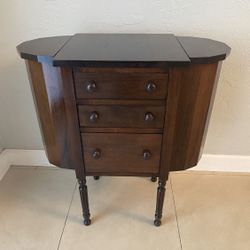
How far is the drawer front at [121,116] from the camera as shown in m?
0.91

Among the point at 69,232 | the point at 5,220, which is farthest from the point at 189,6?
the point at 5,220

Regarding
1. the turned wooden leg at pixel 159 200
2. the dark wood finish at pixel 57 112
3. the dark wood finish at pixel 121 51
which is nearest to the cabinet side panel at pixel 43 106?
the dark wood finish at pixel 57 112

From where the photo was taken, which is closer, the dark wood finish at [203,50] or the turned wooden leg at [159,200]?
the dark wood finish at [203,50]

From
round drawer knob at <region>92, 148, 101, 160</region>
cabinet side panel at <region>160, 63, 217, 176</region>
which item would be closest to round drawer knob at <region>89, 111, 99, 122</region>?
round drawer knob at <region>92, 148, 101, 160</region>

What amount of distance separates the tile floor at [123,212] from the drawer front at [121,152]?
36 centimetres

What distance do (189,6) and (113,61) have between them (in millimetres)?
591

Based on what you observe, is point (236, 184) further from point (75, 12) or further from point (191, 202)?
point (75, 12)

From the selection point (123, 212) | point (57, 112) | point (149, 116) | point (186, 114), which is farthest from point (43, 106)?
point (123, 212)

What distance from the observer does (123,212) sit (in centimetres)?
132

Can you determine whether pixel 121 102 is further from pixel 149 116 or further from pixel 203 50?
pixel 203 50

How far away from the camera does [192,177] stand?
1.57m

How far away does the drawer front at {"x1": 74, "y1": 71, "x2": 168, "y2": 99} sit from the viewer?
33.2 inches

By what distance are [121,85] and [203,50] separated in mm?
355

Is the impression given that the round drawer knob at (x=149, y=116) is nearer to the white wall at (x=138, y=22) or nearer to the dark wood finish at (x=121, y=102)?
the dark wood finish at (x=121, y=102)
